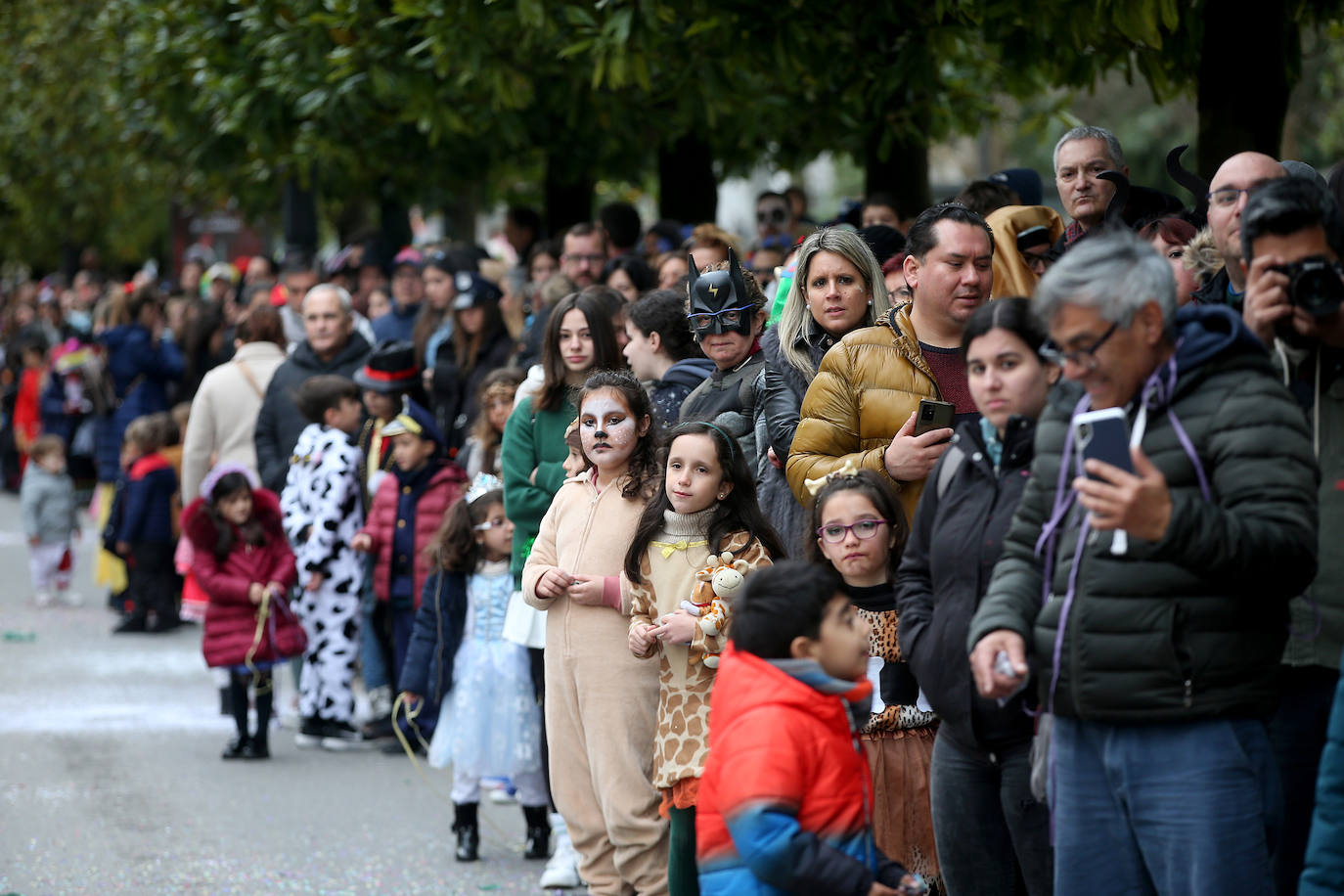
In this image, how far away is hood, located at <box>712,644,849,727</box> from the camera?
13.1 ft

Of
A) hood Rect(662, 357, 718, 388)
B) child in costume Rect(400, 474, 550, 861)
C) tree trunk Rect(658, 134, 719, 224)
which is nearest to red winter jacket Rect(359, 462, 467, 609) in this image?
child in costume Rect(400, 474, 550, 861)

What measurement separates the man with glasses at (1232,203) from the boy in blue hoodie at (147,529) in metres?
9.56

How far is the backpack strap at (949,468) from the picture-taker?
14.8ft

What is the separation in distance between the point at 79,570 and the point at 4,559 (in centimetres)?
85

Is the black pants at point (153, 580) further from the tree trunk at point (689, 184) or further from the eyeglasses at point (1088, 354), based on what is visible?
the eyeglasses at point (1088, 354)

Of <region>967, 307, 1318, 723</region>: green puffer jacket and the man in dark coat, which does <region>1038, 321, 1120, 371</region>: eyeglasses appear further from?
the man in dark coat

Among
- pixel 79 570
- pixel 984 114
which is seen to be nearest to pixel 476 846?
pixel 984 114

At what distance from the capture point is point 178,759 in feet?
30.3

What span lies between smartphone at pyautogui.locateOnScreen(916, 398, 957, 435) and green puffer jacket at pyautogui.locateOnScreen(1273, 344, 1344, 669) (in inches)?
49.1

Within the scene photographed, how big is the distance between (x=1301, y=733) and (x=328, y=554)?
6159mm

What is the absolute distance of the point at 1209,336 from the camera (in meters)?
3.75

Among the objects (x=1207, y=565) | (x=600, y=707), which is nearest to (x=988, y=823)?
(x=1207, y=565)

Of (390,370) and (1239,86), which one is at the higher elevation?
(1239,86)

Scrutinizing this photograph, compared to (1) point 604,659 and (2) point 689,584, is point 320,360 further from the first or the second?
(2) point 689,584
